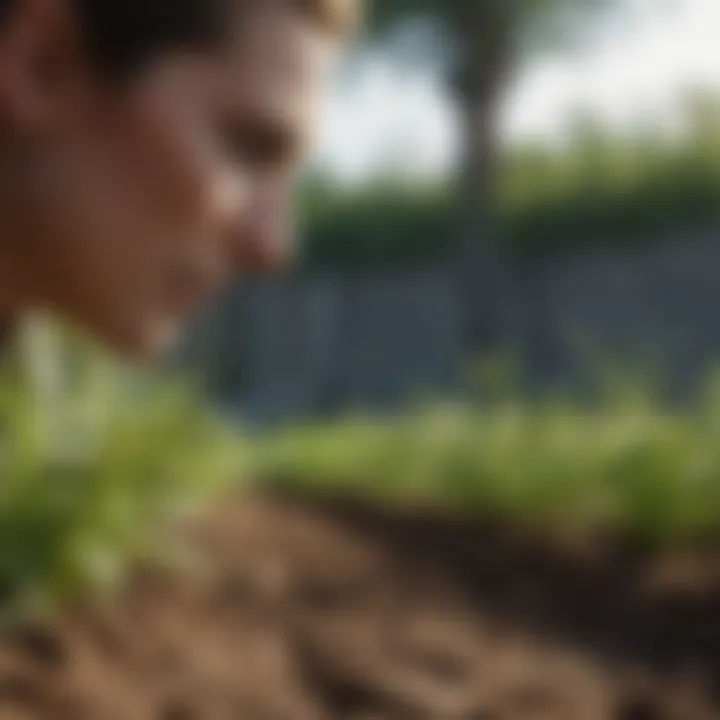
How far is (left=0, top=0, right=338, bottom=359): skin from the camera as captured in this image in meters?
0.93

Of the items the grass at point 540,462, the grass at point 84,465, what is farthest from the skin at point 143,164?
the grass at point 540,462

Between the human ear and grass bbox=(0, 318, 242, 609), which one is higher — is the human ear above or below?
below

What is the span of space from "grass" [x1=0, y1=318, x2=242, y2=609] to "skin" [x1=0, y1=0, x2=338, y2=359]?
1.26m

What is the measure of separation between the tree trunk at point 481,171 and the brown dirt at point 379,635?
3348mm

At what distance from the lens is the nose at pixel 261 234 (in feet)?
3.18

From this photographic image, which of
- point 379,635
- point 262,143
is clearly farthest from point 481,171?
point 262,143

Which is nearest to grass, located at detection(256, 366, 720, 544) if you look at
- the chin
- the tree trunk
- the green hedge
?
the tree trunk

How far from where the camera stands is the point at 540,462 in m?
3.79

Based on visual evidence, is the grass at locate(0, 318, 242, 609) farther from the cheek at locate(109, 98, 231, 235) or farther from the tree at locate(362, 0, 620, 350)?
the tree at locate(362, 0, 620, 350)

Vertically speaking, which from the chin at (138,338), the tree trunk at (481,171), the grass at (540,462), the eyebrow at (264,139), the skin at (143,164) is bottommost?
the chin at (138,338)

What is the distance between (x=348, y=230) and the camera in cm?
788

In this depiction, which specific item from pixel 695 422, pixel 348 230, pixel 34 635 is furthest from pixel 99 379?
pixel 348 230

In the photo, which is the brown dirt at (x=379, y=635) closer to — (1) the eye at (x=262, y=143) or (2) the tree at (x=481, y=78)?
(1) the eye at (x=262, y=143)

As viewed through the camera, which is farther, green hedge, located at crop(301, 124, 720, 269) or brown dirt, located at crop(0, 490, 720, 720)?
green hedge, located at crop(301, 124, 720, 269)
